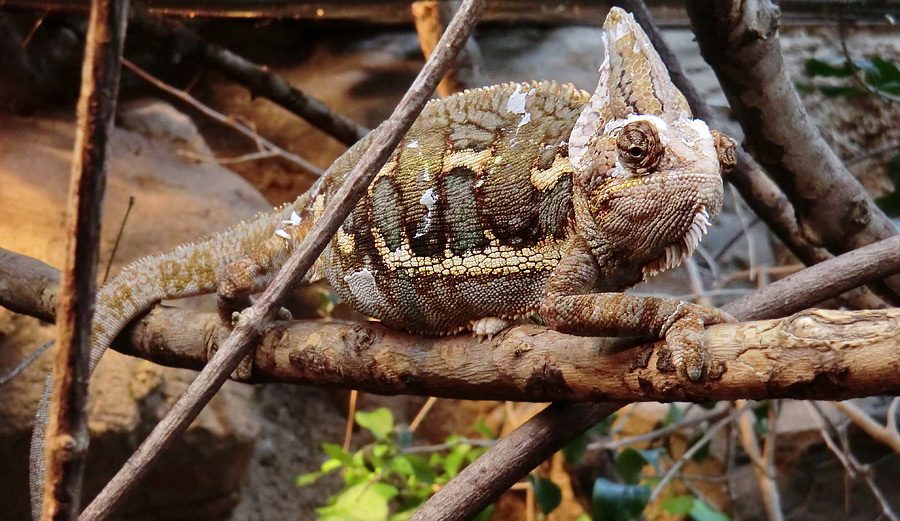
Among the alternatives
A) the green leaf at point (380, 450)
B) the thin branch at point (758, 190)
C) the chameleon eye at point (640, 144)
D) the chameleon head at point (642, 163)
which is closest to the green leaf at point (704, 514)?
the thin branch at point (758, 190)

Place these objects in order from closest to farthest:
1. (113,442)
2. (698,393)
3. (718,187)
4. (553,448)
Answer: (698,393)
(718,187)
(553,448)
(113,442)

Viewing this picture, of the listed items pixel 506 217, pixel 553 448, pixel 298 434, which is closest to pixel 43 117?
pixel 298 434

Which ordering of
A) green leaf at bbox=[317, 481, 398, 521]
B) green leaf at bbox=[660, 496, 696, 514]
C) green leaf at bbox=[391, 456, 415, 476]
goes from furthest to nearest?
green leaf at bbox=[391, 456, 415, 476], green leaf at bbox=[317, 481, 398, 521], green leaf at bbox=[660, 496, 696, 514]

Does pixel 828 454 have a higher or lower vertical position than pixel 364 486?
lower

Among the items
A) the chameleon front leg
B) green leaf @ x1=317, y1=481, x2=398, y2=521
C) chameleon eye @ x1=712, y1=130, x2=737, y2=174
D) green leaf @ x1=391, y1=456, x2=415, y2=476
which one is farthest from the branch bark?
green leaf @ x1=317, y1=481, x2=398, y2=521

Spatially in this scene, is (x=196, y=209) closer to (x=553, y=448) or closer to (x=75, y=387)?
(x=553, y=448)

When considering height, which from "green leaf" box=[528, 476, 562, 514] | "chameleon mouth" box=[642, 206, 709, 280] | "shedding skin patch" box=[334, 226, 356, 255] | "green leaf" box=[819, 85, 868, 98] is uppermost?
"green leaf" box=[819, 85, 868, 98]

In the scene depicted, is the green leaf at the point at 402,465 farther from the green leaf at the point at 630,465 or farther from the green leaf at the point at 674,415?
the green leaf at the point at 674,415

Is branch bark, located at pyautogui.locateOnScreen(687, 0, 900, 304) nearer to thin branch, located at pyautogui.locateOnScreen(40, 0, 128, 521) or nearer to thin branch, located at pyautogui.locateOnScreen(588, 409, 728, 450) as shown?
thin branch, located at pyautogui.locateOnScreen(588, 409, 728, 450)
